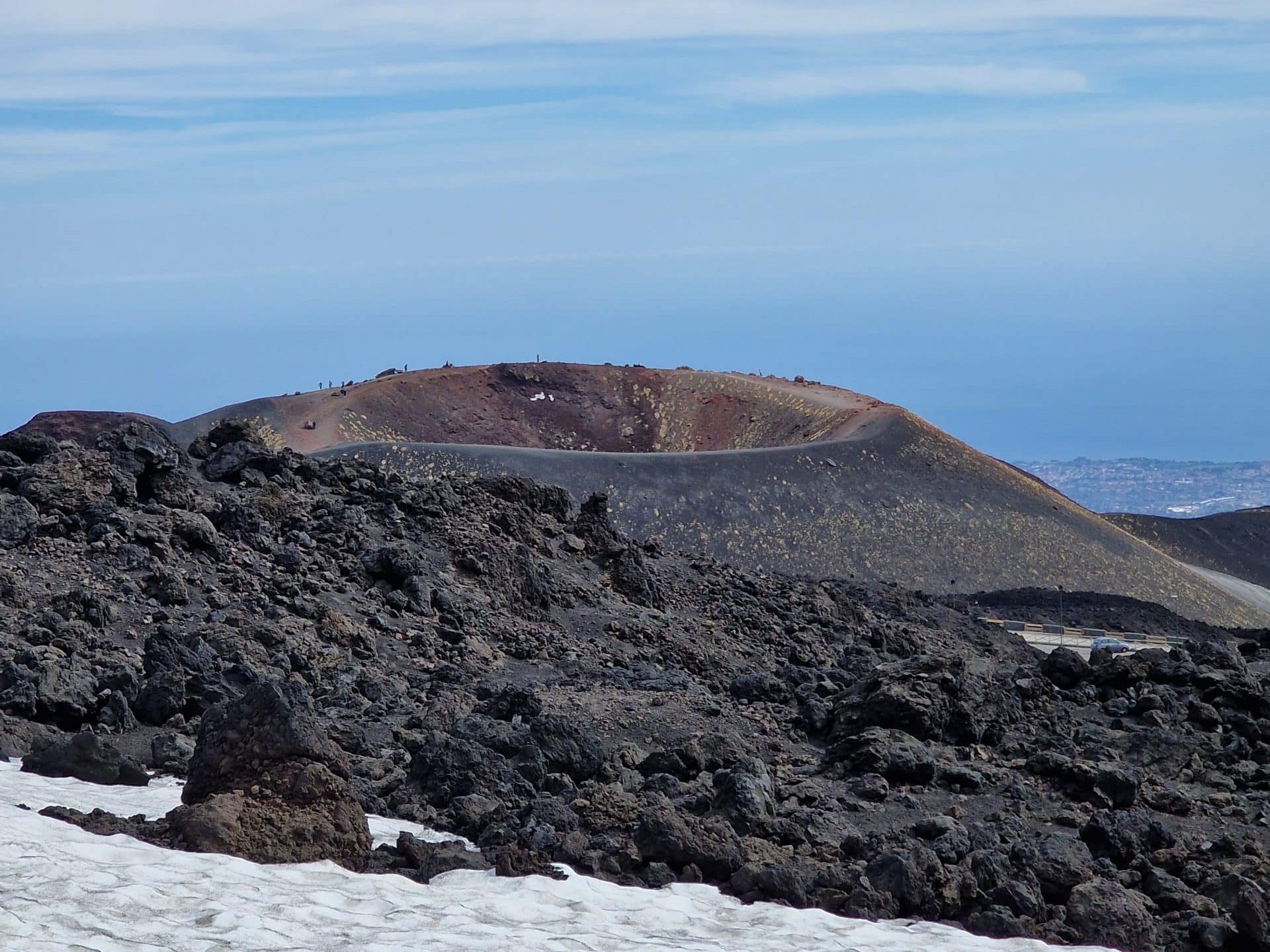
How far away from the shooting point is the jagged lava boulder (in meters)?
7.56

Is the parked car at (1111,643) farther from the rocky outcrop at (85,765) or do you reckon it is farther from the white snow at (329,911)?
the rocky outcrop at (85,765)

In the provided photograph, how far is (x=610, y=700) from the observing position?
37.4 ft

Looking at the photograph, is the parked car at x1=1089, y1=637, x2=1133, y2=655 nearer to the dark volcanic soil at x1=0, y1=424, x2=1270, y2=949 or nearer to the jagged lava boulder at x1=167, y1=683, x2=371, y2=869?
the dark volcanic soil at x1=0, y1=424, x2=1270, y2=949

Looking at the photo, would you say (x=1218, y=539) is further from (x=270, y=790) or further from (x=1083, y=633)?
(x=270, y=790)

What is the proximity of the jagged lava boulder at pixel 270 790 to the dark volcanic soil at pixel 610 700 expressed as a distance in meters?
0.41

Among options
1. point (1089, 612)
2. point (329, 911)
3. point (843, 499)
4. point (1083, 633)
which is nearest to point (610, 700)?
point (329, 911)

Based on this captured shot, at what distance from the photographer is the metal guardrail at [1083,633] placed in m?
28.8

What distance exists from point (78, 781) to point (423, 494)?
836 centimetres

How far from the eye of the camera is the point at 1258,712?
13.5m

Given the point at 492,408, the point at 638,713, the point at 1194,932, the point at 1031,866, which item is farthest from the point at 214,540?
the point at 492,408

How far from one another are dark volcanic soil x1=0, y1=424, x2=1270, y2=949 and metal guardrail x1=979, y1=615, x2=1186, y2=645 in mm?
11704

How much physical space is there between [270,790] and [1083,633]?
79.7 feet

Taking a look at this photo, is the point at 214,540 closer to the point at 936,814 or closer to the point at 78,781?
the point at 78,781

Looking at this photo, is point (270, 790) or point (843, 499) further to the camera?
point (843, 499)
